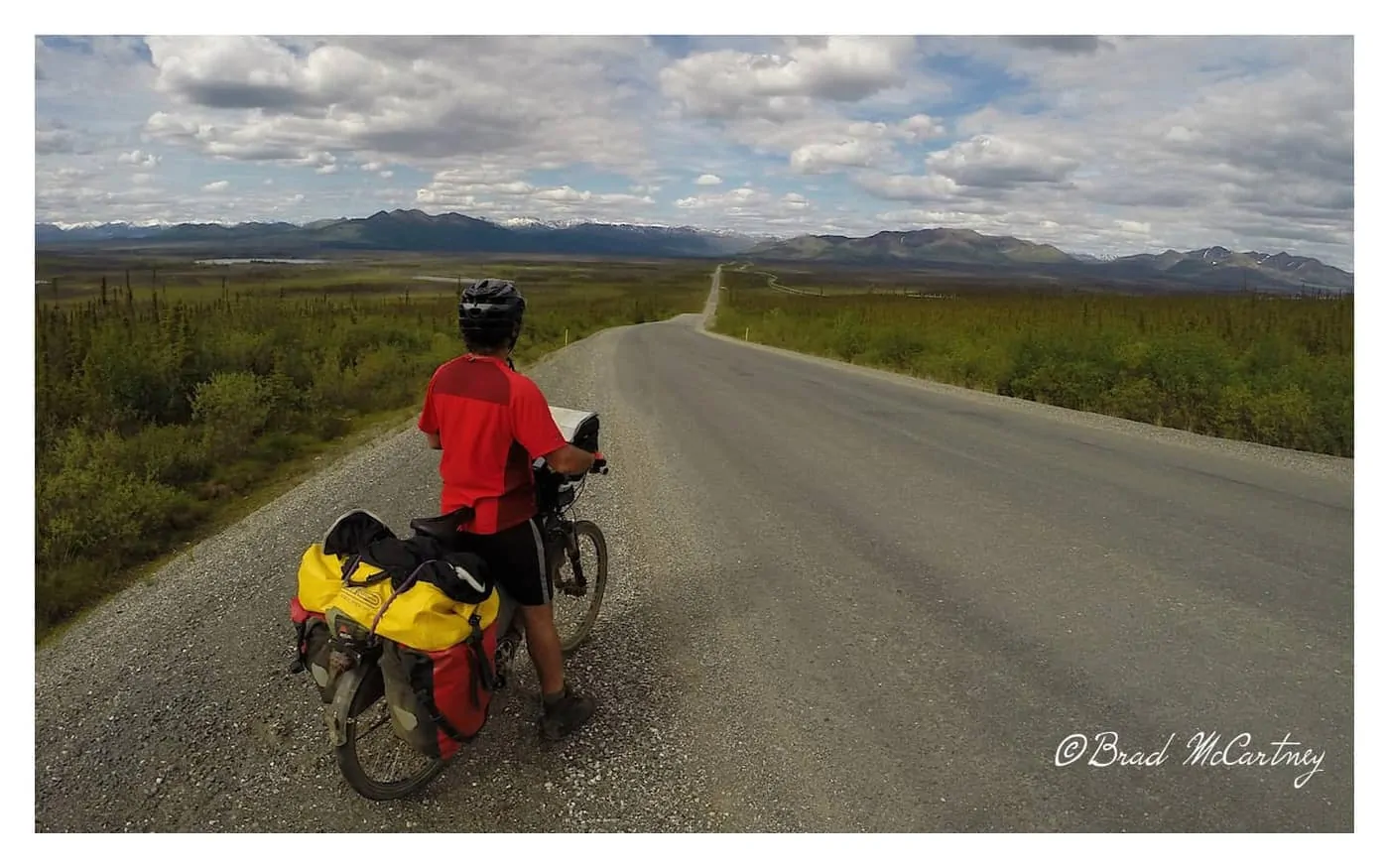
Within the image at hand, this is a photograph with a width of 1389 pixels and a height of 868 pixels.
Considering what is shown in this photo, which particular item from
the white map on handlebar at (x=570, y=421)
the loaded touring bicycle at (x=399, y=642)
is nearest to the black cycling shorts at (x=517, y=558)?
the loaded touring bicycle at (x=399, y=642)

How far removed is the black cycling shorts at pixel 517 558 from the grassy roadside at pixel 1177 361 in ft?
31.1

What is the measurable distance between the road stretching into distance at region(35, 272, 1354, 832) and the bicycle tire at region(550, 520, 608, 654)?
14 centimetres

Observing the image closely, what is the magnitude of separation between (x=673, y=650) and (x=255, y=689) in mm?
1869

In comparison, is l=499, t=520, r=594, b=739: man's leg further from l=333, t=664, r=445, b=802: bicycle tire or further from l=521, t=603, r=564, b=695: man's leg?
l=333, t=664, r=445, b=802: bicycle tire

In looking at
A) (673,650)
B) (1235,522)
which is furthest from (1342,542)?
(673,650)

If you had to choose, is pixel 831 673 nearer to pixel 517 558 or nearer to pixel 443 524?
pixel 517 558

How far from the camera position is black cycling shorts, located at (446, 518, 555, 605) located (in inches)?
123

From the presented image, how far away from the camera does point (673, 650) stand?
13.3 ft

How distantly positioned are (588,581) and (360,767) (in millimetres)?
1868

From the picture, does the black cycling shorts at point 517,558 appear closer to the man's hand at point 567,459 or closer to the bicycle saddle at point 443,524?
the bicycle saddle at point 443,524

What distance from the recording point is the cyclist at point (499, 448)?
294 cm

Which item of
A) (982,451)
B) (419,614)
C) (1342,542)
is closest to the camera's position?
(419,614)

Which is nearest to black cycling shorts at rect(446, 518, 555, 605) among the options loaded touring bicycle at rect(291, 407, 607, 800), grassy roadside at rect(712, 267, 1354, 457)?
loaded touring bicycle at rect(291, 407, 607, 800)

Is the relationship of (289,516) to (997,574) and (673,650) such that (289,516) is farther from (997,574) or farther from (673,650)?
(997,574)
